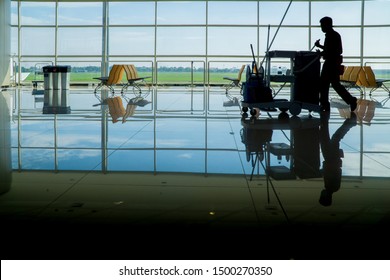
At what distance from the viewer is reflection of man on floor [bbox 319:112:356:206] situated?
8.96 ft

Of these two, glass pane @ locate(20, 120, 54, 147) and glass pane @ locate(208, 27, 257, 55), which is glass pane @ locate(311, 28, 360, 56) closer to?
glass pane @ locate(208, 27, 257, 55)

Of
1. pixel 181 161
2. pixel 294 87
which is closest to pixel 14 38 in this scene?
pixel 294 87

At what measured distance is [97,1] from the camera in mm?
21781

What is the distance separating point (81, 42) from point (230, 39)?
6.63 m

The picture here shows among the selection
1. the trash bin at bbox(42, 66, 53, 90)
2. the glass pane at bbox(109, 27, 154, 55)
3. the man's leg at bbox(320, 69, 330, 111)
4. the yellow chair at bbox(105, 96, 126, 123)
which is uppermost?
the glass pane at bbox(109, 27, 154, 55)

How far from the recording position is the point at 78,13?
80.4 ft

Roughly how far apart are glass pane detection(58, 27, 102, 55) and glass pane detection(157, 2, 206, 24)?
300 centimetres

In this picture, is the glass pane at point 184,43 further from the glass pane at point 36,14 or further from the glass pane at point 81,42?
the glass pane at point 36,14

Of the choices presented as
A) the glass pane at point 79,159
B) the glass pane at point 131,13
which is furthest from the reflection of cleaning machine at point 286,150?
the glass pane at point 131,13

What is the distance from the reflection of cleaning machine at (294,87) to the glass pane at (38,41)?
51.9ft

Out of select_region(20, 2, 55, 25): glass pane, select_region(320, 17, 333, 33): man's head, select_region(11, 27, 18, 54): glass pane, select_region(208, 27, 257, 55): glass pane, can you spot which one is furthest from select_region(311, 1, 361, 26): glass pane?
select_region(320, 17, 333, 33): man's head

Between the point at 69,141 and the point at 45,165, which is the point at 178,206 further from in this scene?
the point at 69,141

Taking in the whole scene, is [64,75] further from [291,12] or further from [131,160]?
[131,160]

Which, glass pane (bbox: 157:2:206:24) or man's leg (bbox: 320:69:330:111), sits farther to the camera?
glass pane (bbox: 157:2:206:24)
